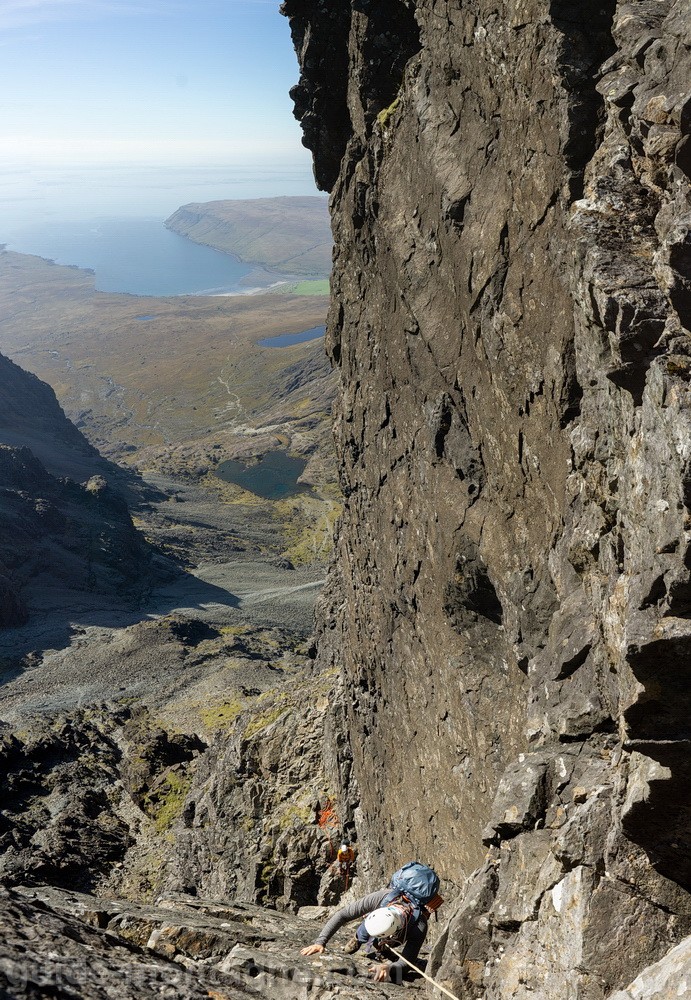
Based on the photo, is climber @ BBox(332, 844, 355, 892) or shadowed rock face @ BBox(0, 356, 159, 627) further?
shadowed rock face @ BBox(0, 356, 159, 627)

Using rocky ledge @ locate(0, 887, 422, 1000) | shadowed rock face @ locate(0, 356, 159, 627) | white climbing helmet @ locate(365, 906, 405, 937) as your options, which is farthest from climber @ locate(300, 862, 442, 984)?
Answer: shadowed rock face @ locate(0, 356, 159, 627)

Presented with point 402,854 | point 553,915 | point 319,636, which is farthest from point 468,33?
Result: point 319,636

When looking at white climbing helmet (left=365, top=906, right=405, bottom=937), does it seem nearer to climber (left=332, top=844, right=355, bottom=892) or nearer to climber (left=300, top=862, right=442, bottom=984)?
climber (left=300, top=862, right=442, bottom=984)

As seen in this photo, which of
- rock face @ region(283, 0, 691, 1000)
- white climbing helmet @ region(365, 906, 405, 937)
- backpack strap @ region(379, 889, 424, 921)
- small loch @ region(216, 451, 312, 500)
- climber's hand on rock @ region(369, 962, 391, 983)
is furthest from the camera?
small loch @ region(216, 451, 312, 500)

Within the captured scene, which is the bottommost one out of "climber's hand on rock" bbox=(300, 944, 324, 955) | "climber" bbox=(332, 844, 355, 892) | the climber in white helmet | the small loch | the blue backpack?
the small loch

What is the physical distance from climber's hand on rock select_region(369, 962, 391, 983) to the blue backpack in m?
0.90

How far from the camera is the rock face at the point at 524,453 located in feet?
24.7

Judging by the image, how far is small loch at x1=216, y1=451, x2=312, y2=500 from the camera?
13912 cm

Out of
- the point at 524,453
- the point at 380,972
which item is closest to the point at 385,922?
the point at 380,972

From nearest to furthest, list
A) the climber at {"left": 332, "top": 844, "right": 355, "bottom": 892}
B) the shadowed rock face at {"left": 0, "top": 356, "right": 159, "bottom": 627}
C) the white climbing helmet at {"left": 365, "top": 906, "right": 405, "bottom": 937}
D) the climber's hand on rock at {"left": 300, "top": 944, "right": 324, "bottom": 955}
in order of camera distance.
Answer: the white climbing helmet at {"left": 365, "top": 906, "right": 405, "bottom": 937}
the climber's hand on rock at {"left": 300, "top": 944, "right": 324, "bottom": 955}
the climber at {"left": 332, "top": 844, "right": 355, "bottom": 892}
the shadowed rock face at {"left": 0, "top": 356, "right": 159, "bottom": 627}

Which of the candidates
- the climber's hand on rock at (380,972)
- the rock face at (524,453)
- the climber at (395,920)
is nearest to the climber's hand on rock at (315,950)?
the climber at (395,920)

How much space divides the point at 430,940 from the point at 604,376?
1096 centimetres

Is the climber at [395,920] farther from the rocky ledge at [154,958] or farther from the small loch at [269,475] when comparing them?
the small loch at [269,475]

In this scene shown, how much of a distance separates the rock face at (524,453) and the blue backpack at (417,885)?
1467mm
